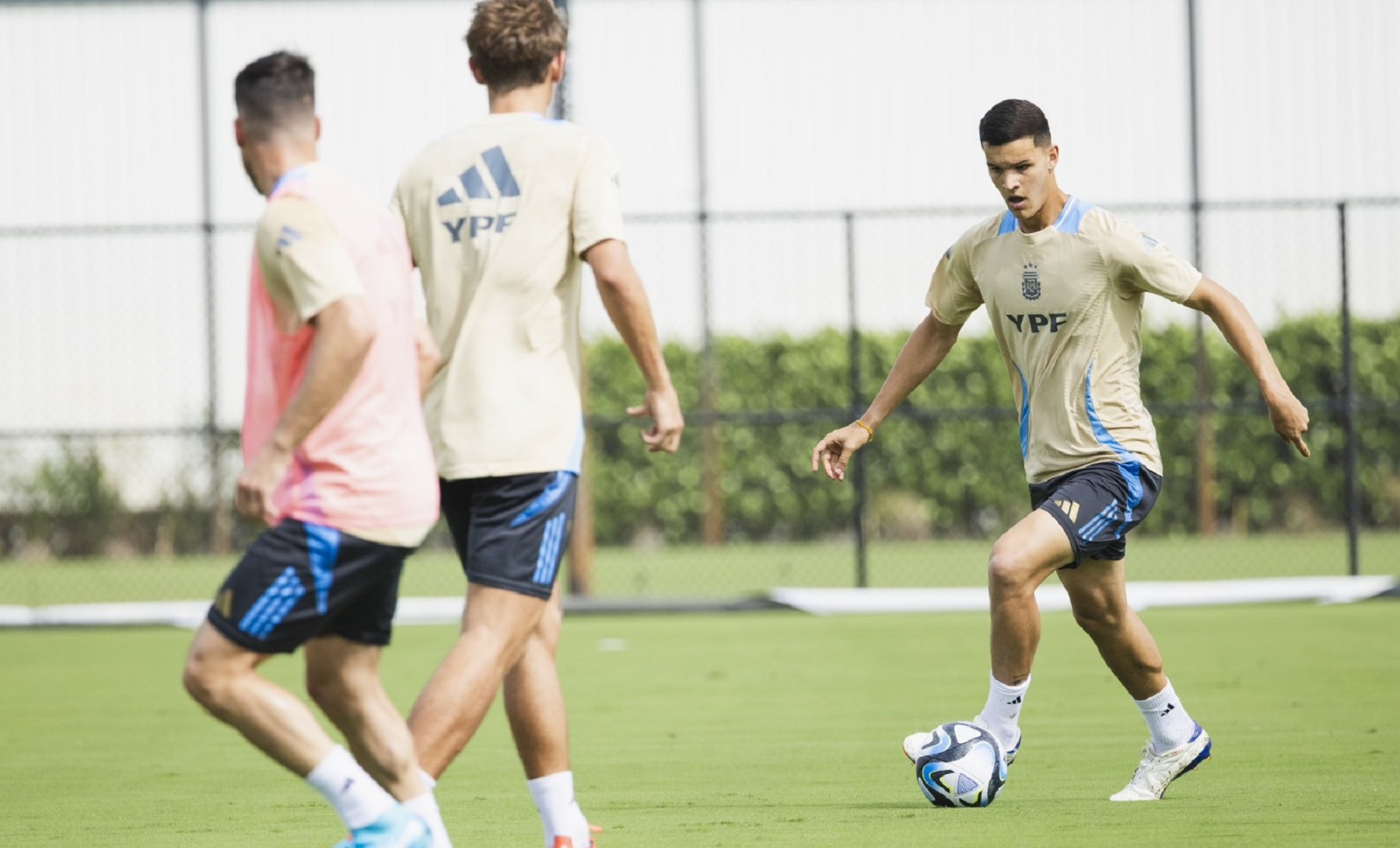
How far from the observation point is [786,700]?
7.85 meters

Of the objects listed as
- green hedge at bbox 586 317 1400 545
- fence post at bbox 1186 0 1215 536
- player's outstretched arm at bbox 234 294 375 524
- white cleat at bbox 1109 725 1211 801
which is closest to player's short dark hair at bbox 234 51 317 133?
player's outstretched arm at bbox 234 294 375 524

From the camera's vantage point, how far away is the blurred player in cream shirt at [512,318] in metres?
4.02

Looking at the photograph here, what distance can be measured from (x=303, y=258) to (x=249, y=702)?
88 cm

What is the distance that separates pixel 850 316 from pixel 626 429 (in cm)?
689

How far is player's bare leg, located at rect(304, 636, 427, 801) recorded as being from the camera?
3.75 m

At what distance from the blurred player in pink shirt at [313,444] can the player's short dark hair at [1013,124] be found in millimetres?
2149

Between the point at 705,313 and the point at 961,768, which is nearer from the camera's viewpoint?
the point at 961,768

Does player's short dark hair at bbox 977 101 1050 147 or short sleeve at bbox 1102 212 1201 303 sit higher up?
player's short dark hair at bbox 977 101 1050 147

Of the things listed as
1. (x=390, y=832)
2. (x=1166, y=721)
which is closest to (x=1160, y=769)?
(x=1166, y=721)

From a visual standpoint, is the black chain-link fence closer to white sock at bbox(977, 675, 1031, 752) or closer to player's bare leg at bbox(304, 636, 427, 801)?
white sock at bbox(977, 675, 1031, 752)

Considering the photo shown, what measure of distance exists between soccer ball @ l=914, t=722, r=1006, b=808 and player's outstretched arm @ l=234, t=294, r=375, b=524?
233 centimetres

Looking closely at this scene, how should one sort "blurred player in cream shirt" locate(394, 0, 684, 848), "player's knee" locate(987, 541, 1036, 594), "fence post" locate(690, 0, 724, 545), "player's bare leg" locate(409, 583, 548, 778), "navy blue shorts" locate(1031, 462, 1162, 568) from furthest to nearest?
"fence post" locate(690, 0, 724, 545), "navy blue shorts" locate(1031, 462, 1162, 568), "player's knee" locate(987, 541, 1036, 594), "blurred player in cream shirt" locate(394, 0, 684, 848), "player's bare leg" locate(409, 583, 548, 778)

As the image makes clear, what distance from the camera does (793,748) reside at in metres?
6.44

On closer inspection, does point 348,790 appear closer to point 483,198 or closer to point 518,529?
point 518,529
